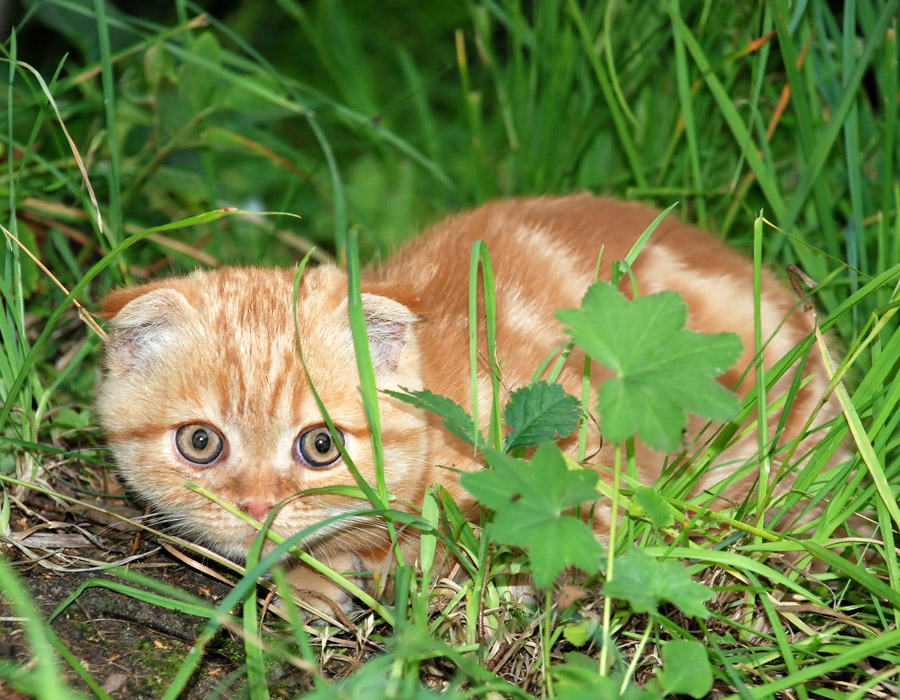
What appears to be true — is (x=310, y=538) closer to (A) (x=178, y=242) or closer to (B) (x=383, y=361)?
(B) (x=383, y=361)

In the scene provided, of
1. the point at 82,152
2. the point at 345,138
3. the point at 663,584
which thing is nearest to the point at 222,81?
the point at 82,152

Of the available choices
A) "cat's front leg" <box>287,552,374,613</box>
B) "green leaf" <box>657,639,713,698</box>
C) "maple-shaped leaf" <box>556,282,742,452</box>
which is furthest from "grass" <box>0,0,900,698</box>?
"maple-shaped leaf" <box>556,282,742,452</box>

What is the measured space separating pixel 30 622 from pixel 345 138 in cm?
326

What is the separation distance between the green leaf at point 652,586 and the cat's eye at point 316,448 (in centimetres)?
64

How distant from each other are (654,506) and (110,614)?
1.09 metres

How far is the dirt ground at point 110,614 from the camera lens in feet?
5.43

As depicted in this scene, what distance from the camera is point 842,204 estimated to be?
2.83 m

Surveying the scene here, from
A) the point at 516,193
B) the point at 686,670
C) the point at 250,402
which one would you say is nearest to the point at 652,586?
the point at 686,670

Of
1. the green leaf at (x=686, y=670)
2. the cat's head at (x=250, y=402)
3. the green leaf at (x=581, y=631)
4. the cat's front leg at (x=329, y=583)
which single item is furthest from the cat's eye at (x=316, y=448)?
the green leaf at (x=686, y=670)

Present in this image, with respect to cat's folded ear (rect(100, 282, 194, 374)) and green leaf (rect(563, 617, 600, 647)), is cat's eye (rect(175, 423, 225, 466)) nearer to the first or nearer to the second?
cat's folded ear (rect(100, 282, 194, 374))

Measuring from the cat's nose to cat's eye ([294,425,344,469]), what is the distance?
135 millimetres

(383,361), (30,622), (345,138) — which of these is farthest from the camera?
(345,138)

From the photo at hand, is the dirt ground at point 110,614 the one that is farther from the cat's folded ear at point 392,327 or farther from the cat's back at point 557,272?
the cat's back at point 557,272

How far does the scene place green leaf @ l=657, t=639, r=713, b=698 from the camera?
1.47 metres
